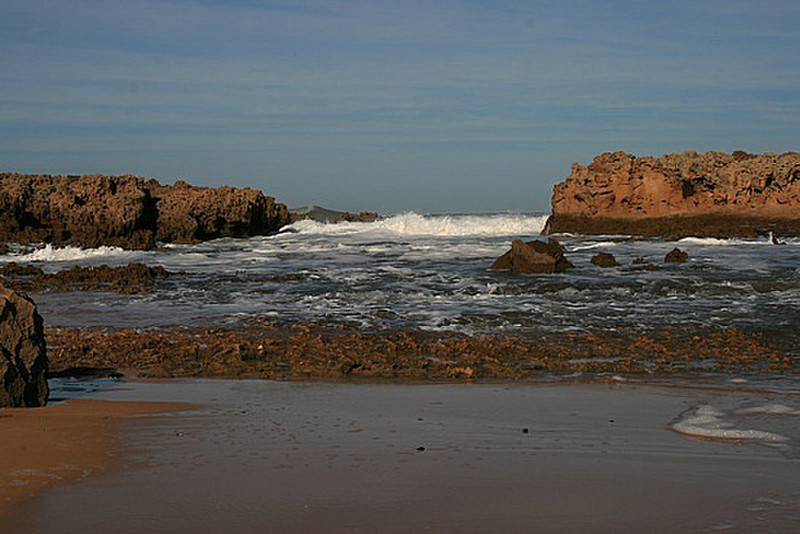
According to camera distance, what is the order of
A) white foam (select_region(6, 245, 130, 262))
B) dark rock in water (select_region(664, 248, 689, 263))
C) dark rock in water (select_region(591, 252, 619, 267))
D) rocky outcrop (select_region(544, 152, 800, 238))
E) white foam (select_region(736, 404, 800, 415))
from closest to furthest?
white foam (select_region(736, 404, 800, 415)) → dark rock in water (select_region(591, 252, 619, 267)) → dark rock in water (select_region(664, 248, 689, 263)) → white foam (select_region(6, 245, 130, 262)) → rocky outcrop (select_region(544, 152, 800, 238))

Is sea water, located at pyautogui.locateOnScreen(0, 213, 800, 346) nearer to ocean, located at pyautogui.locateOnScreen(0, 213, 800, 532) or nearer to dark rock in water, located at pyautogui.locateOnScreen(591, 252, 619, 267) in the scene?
ocean, located at pyautogui.locateOnScreen(0, 213, 800, 532)

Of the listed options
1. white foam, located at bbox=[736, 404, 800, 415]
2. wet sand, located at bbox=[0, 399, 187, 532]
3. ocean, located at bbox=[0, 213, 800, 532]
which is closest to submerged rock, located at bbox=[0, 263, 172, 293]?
ocean, located at bbox=[0, 213, 800, 532]

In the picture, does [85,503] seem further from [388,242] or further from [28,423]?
[388,242]

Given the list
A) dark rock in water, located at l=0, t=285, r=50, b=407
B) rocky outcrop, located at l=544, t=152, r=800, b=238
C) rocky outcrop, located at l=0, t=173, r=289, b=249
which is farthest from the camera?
rocky outcrop, located at l=544, t=152, r=800, b=238

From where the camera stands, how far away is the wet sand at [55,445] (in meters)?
3.72

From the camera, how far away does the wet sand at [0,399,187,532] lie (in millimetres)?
3716

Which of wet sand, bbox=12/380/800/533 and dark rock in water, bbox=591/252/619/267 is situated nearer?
wet sand, bbox=12/380/800/533

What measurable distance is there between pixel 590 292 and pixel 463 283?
2493 millimetres

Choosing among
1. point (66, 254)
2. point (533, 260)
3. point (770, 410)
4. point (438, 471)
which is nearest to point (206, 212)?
point (66, 254)

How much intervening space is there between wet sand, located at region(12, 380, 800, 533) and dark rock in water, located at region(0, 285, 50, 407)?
66 centimetres

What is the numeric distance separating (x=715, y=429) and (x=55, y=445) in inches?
141

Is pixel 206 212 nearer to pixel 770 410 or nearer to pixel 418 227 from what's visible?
pixel 418 227

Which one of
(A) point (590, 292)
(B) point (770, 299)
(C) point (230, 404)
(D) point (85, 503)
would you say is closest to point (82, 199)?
(A) point (590, 292)

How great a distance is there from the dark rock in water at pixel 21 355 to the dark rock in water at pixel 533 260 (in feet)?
36.2
